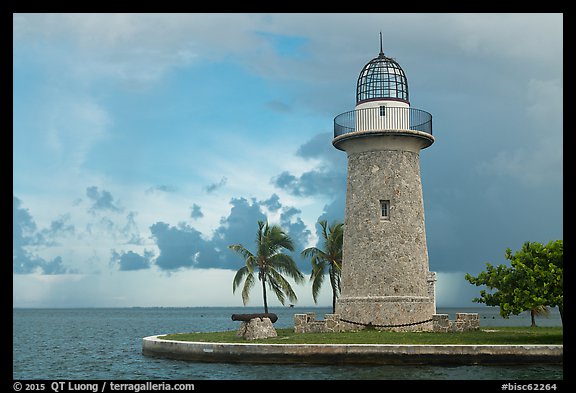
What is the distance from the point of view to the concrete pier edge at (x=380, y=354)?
25.5 m

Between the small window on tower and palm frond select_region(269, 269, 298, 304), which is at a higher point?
the small window on tower

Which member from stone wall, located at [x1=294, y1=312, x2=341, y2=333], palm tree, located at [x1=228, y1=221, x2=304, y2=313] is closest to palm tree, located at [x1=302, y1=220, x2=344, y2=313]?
palm tree, located at [x1=228, y1=221, x2=304, y2=313]

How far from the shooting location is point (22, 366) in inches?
1334

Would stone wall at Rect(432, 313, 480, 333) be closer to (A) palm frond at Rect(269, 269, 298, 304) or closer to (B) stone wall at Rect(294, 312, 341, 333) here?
(B) stone wall at Rect(294, 312, 341, 333)

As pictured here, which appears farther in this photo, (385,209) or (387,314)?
(385,209)

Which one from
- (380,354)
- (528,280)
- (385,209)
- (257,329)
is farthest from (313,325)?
(528,280)

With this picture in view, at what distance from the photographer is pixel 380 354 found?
1023 inches

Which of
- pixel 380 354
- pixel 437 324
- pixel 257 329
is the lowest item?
pixel 380 354

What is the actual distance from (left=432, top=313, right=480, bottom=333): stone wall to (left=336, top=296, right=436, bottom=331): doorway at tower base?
115cm

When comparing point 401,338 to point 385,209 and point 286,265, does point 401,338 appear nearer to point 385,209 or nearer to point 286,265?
point 385,209

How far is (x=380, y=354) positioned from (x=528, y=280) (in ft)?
21.6

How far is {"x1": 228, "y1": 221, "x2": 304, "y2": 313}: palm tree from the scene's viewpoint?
143 feet
